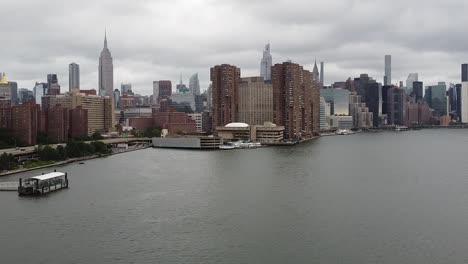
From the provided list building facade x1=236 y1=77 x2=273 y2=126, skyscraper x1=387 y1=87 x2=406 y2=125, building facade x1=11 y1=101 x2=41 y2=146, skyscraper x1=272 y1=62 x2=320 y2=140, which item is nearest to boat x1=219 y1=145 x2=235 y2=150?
skyscraper x1=272 y1=62 x2=320 y2=140

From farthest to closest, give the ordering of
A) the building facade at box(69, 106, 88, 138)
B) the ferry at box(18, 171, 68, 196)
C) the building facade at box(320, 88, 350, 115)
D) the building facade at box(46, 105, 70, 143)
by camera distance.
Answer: the building facade at box(320, 88, 350, 115), the building facade at box(69, 106, 88, 138), the building facade at box(46, 105, 70, 143), the ferry at box(18, 171, 68, 196)

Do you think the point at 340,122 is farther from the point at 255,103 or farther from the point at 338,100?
the point at 255,103

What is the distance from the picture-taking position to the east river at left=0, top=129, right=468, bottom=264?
18.2 m

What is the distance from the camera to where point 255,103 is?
10050cm

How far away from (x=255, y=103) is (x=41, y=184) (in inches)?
2861

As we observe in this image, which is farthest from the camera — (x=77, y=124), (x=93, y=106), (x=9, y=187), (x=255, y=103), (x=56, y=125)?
(x=255, y=103)

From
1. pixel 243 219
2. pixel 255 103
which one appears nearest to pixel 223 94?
pixel 255 103

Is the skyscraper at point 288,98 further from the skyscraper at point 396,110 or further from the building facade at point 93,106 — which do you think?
the skyscraper at point 396,110

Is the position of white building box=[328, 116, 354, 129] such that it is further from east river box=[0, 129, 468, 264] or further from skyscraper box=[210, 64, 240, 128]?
east river box=[0, 129, 468, 264]

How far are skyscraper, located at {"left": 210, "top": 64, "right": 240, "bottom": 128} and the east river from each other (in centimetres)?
5324

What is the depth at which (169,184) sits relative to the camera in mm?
33125

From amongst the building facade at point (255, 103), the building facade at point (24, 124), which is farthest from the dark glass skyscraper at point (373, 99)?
the building facade at point (24, 124)

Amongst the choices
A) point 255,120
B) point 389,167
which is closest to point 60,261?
point 389,167

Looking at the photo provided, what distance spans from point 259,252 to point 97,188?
16.3 meters
